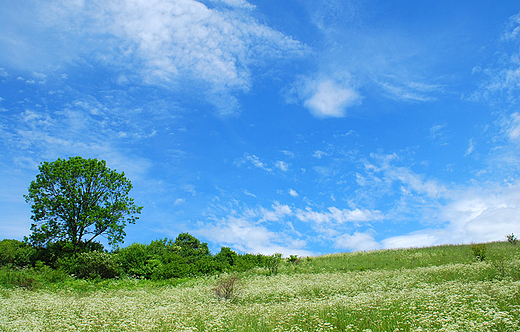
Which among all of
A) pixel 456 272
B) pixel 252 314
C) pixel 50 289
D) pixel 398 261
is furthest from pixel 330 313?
pixel 398 261

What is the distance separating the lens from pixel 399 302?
38.4 ft

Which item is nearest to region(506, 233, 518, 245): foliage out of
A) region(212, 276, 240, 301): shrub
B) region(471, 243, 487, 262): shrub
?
region(471, 243, 487, 262): shrub

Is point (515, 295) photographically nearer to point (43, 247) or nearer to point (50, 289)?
point (50, 289)

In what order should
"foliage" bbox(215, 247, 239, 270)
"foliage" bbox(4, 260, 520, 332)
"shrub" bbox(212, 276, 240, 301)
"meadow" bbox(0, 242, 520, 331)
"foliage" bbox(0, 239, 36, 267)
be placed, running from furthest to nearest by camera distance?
1. "foliage" bbox(215, 247, 239, 270)
2. "foliage" bbox(0, 239, 36, 267)
3. "shrub" bbox(212, 276, 240, 301)
4. "meadow" bbox(0, 242, 520, 331)
5. "foliage" bbox(4, 260, 520, 332)

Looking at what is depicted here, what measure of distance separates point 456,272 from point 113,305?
59.5 ft

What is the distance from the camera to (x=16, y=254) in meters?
32.8

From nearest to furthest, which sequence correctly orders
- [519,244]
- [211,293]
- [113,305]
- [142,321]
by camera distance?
[142,321] → [113,305] → [211,293] → [519,244]

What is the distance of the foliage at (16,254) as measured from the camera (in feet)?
105

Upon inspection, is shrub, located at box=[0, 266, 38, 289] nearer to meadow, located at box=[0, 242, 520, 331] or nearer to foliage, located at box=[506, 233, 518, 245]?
meadow, located at box=[0, 242, 520, 331]

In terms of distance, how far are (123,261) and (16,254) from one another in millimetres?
11569

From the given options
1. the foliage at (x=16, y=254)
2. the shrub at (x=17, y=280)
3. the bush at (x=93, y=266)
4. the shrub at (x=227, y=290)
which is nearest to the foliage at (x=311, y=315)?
the shrub at (x=227, y=290)

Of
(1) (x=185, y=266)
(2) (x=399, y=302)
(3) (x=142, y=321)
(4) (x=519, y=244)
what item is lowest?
(3) (x=142, y=321)

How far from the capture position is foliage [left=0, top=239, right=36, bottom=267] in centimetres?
3194

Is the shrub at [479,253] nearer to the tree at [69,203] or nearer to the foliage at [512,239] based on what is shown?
the foliage at [512,239]
